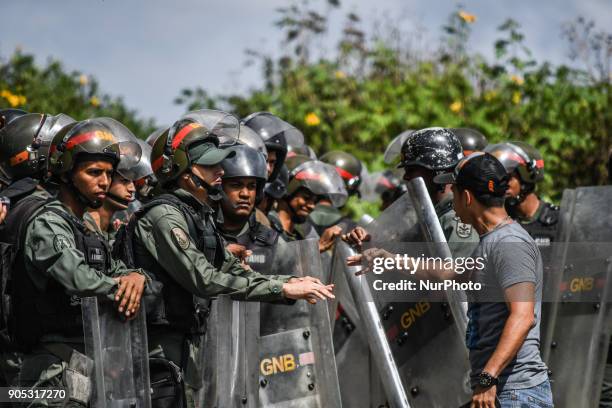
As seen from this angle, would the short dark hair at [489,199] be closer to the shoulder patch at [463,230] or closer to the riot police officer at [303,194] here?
the shoulder patch at [463,230]

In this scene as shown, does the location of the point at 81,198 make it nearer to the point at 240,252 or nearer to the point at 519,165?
the point at 240,252

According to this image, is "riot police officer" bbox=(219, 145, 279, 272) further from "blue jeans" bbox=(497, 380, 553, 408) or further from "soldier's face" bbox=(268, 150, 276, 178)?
"blue jeans" bbox=(497, 380, 553, 408)

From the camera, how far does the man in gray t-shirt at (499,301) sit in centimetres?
434

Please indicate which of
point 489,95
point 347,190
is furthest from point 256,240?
point 489,95

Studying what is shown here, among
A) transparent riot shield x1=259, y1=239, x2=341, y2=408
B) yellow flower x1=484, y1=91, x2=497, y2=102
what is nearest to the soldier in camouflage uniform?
transparent riot shield x1=259, y1=239, x2=341, y2=408

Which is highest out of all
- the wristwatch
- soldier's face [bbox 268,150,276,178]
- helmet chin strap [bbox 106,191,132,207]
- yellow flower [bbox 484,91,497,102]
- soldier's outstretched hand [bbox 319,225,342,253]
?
yellow flower [bbox 484,91,497,102]

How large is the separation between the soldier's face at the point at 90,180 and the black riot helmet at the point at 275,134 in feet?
8.82

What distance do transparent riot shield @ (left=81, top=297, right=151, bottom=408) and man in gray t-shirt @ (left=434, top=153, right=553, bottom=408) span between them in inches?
59.5

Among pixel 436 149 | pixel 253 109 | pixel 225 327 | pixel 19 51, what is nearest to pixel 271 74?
pixel 253 109

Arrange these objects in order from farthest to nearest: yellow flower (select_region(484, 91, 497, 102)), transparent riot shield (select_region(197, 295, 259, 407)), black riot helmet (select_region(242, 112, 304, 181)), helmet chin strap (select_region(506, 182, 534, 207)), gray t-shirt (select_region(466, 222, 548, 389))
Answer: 1. yellow flower (select_region(484, 91, 497, 102))
2. black riot helmet (select_region(242, 112, 304, 181))
3. helmet chin strap (select_region(506, 182, 534, 207))
4. transparent riot shield (select_region(197, 295, 259, 407))
5. gray t-shirt (select_region(466, 222, 548, 389))

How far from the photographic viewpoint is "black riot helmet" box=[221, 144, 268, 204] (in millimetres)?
6004

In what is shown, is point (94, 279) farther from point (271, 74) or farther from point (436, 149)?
point (271, 74)

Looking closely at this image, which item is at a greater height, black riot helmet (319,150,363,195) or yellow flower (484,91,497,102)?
yellow flower (484,91,497,102)

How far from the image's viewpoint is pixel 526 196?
24.1 feet
